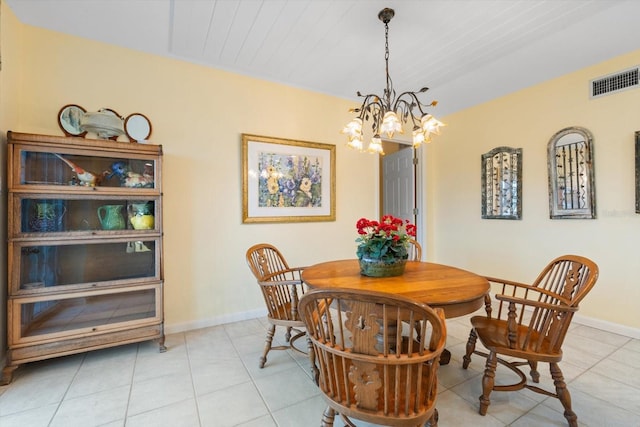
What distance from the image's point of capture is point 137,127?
2.48 meters

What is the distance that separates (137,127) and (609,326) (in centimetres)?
482

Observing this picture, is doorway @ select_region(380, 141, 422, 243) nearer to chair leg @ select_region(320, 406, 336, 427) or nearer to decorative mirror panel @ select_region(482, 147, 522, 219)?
decorative mirror panel @ select_region(482, 147, 522, 219)

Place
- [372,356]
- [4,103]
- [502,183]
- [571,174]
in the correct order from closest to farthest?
[372,356]
[4,103]
[571,174]
[502,183]

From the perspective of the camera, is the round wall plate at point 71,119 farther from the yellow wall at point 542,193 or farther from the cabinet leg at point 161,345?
the yellow wall at point 542,193

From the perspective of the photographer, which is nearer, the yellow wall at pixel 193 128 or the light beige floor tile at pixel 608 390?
the light beige floor tile at pixel 608 390

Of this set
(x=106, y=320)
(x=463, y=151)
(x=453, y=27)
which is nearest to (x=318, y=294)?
(x=106, y=320)

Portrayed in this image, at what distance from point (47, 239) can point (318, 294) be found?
216 centimetres

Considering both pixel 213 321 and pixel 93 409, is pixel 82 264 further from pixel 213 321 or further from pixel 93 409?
pixel 213 321

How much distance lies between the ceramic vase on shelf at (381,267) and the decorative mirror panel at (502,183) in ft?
8.09

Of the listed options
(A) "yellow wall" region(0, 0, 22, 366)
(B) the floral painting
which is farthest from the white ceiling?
(B) the floral painting

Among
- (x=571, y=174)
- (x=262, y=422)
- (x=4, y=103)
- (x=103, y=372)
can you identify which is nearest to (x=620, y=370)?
Answer: (x=571, y=174)

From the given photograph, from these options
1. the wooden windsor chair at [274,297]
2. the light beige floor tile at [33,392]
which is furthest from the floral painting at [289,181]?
the light beige floor tile at [33,392]

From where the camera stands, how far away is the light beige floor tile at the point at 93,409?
1.51 meters

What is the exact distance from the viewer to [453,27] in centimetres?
224
